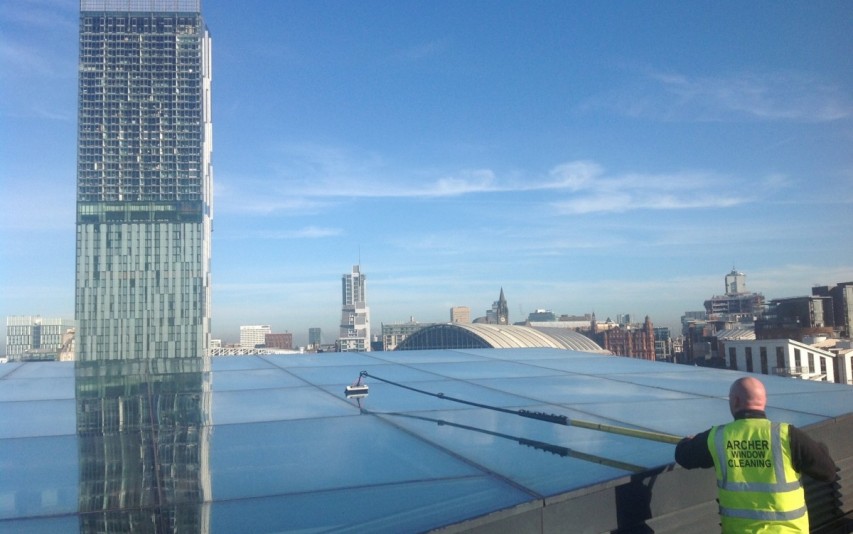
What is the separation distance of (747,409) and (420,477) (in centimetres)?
158

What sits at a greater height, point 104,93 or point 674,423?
point 104,93

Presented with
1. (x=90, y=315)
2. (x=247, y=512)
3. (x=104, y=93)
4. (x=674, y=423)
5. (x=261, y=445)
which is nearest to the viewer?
(x=247, y=512)

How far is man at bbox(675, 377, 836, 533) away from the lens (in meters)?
2.86

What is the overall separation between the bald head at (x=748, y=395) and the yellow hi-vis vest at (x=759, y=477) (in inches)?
2.8

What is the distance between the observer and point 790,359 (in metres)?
39.1

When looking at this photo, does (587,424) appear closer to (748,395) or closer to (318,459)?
(748,395)

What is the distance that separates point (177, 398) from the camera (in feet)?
21.0

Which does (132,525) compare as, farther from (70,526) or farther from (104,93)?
(104,93)

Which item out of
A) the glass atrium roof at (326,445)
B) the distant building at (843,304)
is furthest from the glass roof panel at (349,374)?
the distant building at (843,304)

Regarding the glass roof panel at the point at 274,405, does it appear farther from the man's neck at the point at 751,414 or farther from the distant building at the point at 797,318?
the distant building at the point at 797,318

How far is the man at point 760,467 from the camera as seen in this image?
2.86m

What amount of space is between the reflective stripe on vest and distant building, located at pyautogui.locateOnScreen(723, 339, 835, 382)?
3830 cm

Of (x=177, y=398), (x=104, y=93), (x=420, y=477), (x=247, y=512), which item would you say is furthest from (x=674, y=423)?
(x=104, y=93)

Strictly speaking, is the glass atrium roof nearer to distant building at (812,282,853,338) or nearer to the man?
the man
